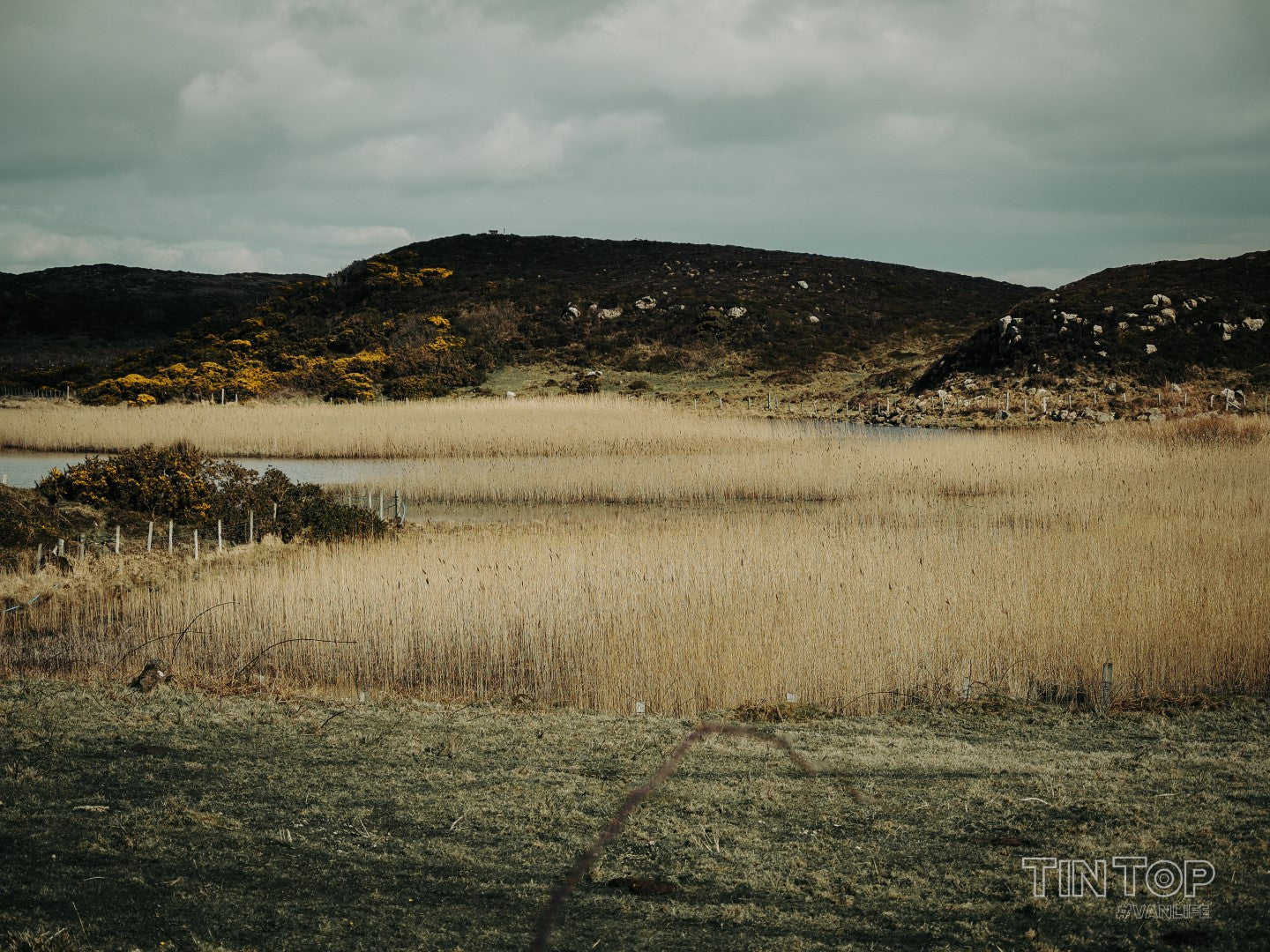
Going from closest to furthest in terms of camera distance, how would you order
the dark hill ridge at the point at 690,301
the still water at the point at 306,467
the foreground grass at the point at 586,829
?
the foreground grass at the point at 586,829
the still water at the point at 306,467
the dark hill ridge at the point at 690,301

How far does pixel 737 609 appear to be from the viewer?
32.6ft

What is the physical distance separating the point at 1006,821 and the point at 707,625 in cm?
489

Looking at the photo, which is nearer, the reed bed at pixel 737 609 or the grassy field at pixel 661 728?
the grassy field at pixel 661 728

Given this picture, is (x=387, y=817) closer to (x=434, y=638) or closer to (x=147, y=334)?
(x=434, y=638)

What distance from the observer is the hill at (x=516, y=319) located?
4734cm

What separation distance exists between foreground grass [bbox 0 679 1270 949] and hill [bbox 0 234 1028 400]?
1456 inches

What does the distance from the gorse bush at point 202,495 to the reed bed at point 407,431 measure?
27.1 ft

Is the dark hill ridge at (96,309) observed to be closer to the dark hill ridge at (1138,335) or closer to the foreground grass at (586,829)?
the dark hill ridge at (1138,335)

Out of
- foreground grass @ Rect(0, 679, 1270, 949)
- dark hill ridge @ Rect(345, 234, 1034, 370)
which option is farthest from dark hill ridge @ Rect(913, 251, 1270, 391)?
foreground grass @ Rect(0, 679, 1270, 949)

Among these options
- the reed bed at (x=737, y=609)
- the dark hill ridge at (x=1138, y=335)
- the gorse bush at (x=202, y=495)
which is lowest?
the reed bed at (x=737, y=609)

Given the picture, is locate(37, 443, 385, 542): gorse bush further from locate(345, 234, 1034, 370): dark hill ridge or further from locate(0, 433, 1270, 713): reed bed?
locate(345, 234, 1034, 370): dark hill ridge

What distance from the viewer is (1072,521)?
48.7 ft

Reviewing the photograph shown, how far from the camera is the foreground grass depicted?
3.59 m

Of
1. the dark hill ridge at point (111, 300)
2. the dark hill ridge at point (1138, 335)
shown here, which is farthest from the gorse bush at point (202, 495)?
the dark hill ridge at point (111, 300)
